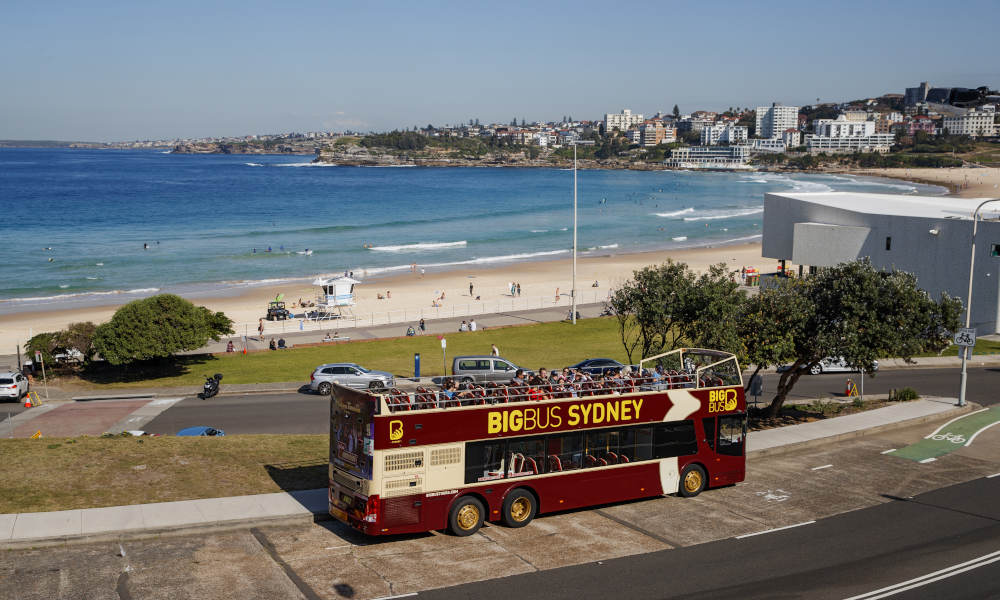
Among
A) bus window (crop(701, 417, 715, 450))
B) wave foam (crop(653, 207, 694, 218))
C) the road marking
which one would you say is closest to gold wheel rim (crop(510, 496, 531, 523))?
bus window (crop(701, 417, 715, 450))

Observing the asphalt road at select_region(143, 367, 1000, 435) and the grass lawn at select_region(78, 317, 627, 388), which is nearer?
the asphalt road at select_region(143, 367, 1000, 435)

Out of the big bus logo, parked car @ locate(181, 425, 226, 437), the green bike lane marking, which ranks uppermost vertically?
the big bus logo

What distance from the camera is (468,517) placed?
1530 cm

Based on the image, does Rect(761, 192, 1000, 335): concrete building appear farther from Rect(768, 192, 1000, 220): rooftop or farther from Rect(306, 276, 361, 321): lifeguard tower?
Rect(306, 276, 361, 321): lifeguard tower

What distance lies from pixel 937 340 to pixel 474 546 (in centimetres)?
1657

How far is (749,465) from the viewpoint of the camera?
20594 mm

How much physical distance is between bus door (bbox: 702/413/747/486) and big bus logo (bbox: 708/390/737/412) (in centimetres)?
21

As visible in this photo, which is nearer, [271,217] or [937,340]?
[937,340]

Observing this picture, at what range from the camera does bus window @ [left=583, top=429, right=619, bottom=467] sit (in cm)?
1630

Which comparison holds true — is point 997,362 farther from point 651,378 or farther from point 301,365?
point 301,365

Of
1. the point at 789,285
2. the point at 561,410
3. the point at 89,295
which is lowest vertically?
the point at 89,295

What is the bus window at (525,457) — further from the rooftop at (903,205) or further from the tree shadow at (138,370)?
the rooftop at (903,205)

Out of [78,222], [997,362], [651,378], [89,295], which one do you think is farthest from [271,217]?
[651,378]

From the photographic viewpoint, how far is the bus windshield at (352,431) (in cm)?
1412
